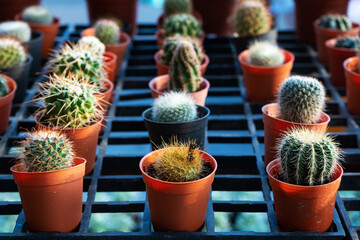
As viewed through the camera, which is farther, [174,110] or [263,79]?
[263,79]

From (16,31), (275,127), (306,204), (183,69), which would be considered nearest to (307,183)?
(306,204)

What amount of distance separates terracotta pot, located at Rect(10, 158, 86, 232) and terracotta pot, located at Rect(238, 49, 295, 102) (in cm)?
178

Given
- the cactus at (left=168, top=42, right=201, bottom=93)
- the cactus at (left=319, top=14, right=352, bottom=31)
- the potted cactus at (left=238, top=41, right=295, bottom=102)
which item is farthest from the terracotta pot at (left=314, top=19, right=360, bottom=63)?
the cactus at (left=168, top=42, right=201, bottom=93)

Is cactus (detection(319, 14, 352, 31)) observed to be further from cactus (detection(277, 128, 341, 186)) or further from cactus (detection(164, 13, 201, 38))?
cactus (detection(277, 128, 341, 186))

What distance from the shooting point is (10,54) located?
3.72 metres

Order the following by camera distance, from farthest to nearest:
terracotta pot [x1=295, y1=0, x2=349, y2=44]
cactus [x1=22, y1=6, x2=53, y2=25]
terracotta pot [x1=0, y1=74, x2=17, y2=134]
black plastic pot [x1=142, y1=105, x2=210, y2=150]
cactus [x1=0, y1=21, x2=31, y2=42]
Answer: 1. terracotta pot [x1=295, y1=0, x2=349, y2=44]
2. cactus [x1=22, y1=6, x2=53, y2=25]
3. cactus [x1=0, y1=21, x2=31, y2=42]
4. terracotta pot [x1=0, y1=74, x2=17, y2=134]
5. black plastic pot [x1=142, y1=105, x2=210, y2=150]

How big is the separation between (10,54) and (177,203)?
212cm

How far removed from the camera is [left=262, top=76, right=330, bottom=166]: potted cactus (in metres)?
2.84

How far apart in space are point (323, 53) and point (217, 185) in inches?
89.4

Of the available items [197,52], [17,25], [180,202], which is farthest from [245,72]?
[17,25]

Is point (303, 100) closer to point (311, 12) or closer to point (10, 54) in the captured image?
point (10, 54)

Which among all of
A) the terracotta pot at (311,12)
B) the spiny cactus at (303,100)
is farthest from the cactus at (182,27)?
the spiny cactus at (303,100)

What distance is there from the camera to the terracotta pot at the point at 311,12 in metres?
4.97

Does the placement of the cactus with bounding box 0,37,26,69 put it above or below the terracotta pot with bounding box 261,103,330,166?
above
